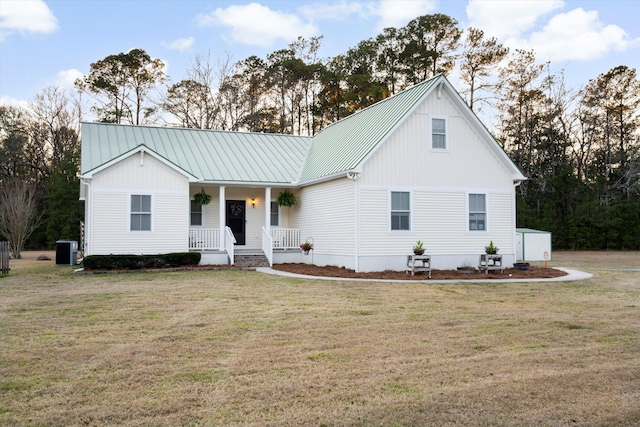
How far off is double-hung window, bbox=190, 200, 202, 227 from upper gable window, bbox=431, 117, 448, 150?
31.4 ft

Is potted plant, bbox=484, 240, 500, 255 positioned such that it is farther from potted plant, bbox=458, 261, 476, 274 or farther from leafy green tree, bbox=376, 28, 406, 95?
leafy green tree, bbox=376, 28, 406, 95

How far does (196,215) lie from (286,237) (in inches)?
147

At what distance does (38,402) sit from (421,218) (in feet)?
49.9

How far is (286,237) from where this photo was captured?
22438mm

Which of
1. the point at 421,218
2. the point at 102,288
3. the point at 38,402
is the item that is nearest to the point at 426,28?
the point at 421,218

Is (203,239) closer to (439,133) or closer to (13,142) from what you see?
(439,133)

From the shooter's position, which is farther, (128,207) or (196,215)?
(196,215)

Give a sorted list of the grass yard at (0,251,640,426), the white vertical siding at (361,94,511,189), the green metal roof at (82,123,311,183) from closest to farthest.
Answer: the grass yard at (0,251,640,426) → the white vertical siding at (361,94,511,189) → the green metal roof at (82,123,311,183)

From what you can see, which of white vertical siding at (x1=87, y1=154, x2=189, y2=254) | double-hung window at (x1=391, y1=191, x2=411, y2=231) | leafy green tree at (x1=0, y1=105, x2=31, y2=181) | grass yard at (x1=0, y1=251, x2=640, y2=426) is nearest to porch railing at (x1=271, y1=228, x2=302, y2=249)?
white vertical siding at (x1=87, y1=154, x2=189, y2=254)

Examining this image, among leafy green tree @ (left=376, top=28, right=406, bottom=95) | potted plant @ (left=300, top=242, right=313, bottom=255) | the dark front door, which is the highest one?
leafy green tree @ (left=376, top=28, right=406, bottom=95)

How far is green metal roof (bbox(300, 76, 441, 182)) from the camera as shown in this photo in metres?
18.9

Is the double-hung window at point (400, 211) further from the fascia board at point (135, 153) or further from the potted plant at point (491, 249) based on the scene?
the fascia board at point (135, 153)

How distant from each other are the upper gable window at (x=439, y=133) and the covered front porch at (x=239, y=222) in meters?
6.55

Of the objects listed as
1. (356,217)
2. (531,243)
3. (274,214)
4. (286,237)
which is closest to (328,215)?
(356,217)
